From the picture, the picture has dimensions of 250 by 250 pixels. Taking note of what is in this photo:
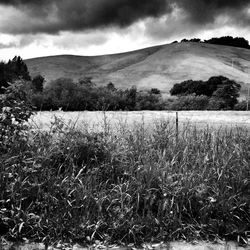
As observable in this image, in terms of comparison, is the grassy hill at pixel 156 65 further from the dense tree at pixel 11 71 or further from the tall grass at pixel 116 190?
the tall grass at pixel 116 190

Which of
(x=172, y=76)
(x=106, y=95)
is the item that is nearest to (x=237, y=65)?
(x=172, y=76)

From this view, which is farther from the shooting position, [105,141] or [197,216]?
[105,141]

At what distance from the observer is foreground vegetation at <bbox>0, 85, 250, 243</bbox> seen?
375 cm

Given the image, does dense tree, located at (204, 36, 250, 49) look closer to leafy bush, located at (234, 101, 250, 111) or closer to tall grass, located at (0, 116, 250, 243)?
leafy bush, located at (234, 101, 250, 111)

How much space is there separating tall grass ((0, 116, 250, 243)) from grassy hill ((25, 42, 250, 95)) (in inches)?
693

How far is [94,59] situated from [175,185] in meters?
33.2

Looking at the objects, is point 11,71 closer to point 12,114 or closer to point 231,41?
point 12,114

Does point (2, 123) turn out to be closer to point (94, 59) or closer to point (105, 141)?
point (105, 141)

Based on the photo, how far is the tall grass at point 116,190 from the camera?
3.74 metres

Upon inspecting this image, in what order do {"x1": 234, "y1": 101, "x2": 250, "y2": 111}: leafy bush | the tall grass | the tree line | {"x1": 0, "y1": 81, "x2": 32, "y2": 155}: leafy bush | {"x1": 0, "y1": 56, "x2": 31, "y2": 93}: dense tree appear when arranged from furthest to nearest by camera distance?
1. {"x1": 234, "y1": 101, "x2": 250, "y2": 111}: leafy bush
2. {"x1": 0, "y1": 56, "x2": 31, "y2": 93}: dense tree
3. the tree line
4. {"x1": 0, "y1": 81, "x2": 32, "y2": 155}: leafy bush
5. the tall grass

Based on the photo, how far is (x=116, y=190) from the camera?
403 centimetres

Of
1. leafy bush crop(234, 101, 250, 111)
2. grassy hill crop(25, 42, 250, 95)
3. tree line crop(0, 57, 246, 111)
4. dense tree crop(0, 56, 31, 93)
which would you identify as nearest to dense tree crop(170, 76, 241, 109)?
tree line crop(0, 57, 246, 111)

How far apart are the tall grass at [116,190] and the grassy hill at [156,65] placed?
17606 millimetres

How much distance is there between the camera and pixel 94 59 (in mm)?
36562
